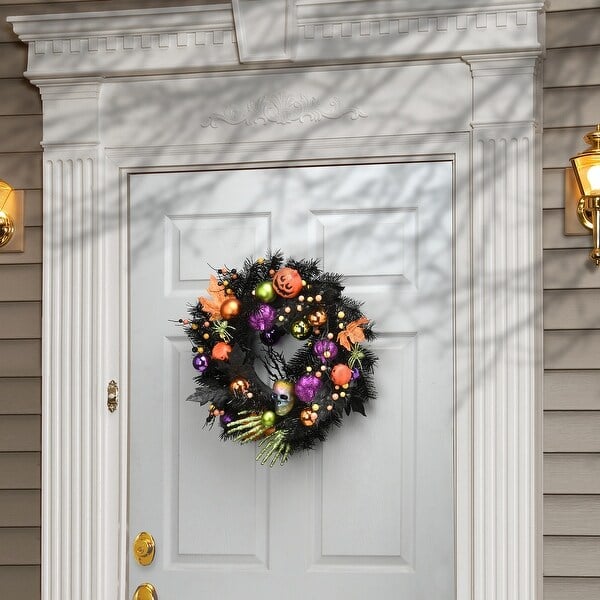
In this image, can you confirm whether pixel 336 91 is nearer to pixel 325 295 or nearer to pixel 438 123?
pixel 438 123

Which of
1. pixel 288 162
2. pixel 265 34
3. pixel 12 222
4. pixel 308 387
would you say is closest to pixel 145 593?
pixel 308 387

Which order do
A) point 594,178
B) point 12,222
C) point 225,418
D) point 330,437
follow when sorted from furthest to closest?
1. point 12,222
2. point 330,437
3. point 225,418
4. point 594,178

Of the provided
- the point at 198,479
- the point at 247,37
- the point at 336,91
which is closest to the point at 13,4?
the point at 247,37

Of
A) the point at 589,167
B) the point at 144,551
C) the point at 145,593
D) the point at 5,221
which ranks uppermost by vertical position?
the point at 589,167

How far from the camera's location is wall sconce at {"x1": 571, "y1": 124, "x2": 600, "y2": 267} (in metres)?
2.09

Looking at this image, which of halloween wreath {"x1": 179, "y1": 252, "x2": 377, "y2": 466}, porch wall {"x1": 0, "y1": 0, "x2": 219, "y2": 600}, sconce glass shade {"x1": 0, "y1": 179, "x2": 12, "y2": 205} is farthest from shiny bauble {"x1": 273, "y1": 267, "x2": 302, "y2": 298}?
sconce glass shade {"x1": 0, "y1": 179, "x2": 12, "y2": 205}

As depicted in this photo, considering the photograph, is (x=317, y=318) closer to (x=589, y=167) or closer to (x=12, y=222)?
(x=589, y=167)

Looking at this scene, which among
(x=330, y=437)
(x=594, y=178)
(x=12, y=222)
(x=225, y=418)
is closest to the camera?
(x=594, y=178)

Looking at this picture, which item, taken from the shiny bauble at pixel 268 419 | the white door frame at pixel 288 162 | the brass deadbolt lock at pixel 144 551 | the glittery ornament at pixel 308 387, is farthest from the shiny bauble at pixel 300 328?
the brass deadbolt lock at pixel 144 551

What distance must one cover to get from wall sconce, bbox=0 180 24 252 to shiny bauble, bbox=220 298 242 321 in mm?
685

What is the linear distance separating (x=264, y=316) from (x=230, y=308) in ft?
0.31

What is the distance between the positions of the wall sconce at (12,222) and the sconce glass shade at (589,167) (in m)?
1.58

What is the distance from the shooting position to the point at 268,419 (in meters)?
2.15

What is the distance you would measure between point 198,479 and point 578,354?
1.12 metres
